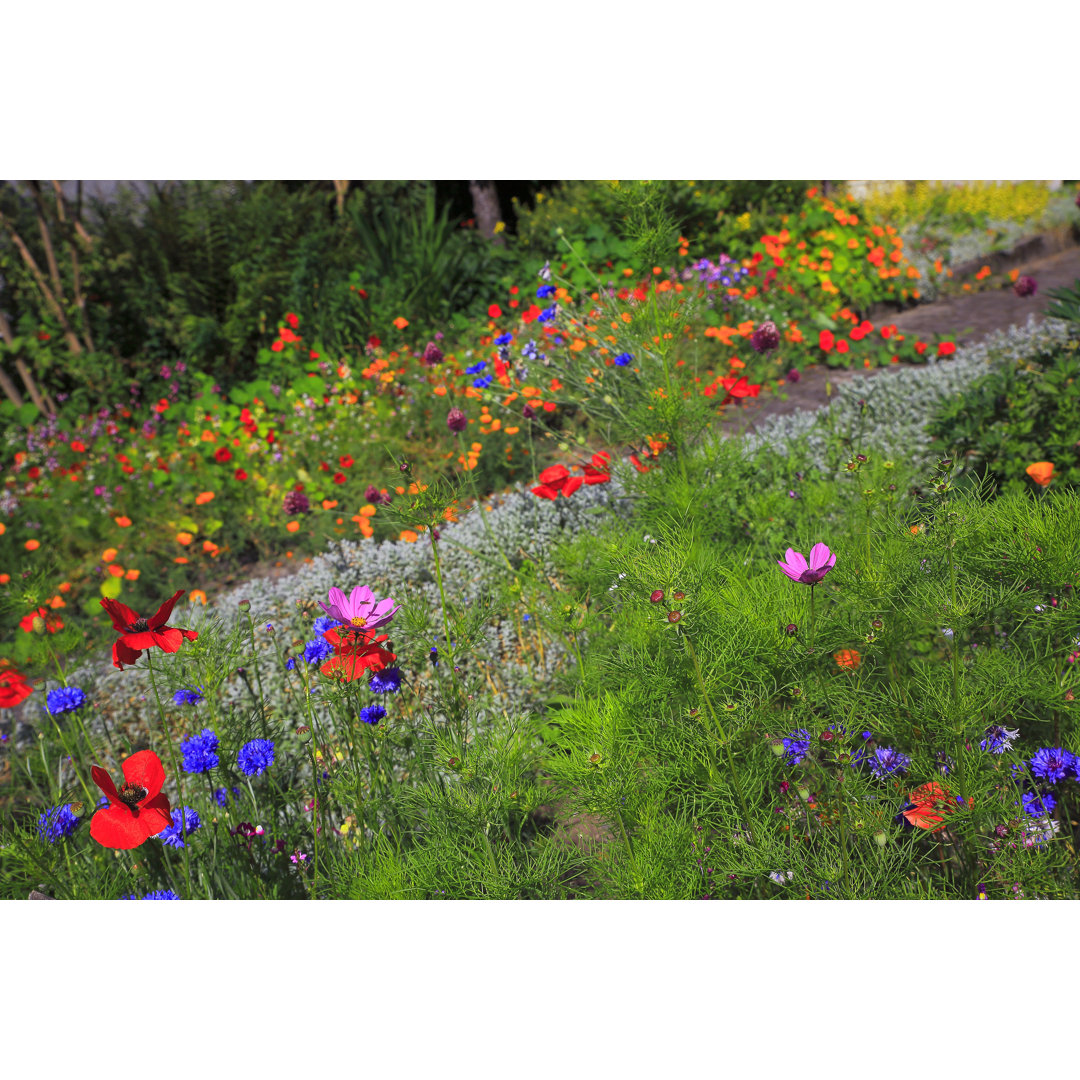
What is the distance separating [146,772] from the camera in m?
1.19

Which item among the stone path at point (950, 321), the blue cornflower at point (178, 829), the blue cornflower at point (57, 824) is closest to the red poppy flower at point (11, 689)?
the blue cornflower at point (57, 824)

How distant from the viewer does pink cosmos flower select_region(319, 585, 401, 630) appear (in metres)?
1.38

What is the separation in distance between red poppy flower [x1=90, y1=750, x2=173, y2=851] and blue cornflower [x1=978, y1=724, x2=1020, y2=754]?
1439 mm

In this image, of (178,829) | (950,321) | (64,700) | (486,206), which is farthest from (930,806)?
(486,206)

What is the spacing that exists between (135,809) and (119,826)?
0.10ft

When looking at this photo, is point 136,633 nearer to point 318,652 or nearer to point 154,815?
point 154,815

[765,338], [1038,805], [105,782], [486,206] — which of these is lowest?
[1038,805]

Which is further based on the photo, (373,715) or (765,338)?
(765,338)

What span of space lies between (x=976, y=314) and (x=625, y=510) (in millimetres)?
3630

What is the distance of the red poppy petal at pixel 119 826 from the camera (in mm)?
1132

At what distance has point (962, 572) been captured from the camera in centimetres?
150

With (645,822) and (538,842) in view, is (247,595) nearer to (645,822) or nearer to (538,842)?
(538,842)

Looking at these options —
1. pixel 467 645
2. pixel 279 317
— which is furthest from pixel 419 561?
pixel 279 317

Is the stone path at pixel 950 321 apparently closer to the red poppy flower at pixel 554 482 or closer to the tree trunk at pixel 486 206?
the red poppy flower at pixel 554 482
